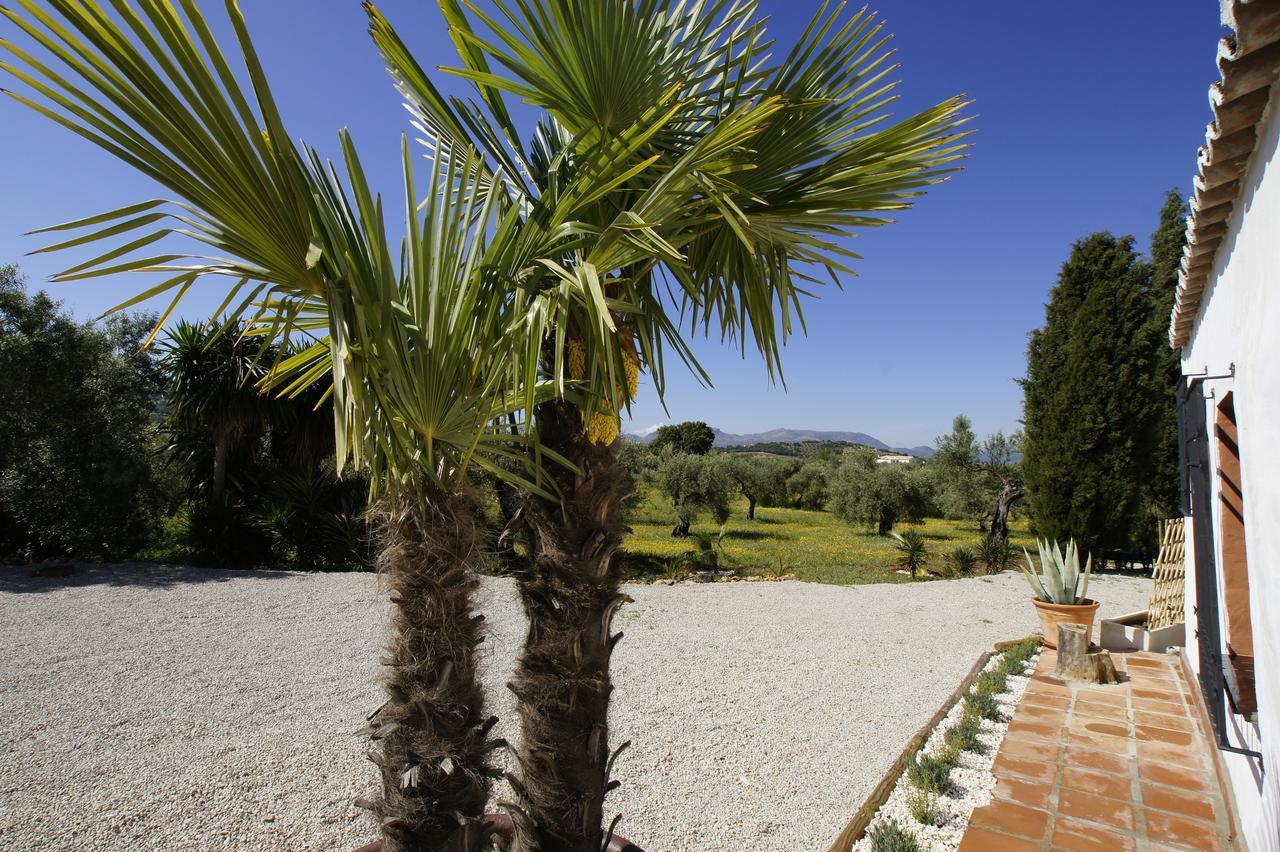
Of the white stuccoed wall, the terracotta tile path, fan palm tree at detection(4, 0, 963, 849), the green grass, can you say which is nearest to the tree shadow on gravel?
the green grass

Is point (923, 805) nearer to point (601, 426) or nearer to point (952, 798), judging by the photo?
point (952, 798)

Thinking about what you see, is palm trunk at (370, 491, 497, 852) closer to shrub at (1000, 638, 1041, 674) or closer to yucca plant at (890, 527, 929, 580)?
shrub at (1000, 638, 1041, 674)

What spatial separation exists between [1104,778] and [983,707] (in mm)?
1212

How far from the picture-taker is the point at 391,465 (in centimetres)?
204

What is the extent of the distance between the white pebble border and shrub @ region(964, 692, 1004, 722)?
0.17 ft

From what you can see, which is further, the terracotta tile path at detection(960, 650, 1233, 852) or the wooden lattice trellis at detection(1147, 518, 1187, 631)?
the wooden lattice trellis at detection(1147, 518, 1187, 631)

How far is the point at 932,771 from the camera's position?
3916mm

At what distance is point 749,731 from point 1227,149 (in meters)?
4.60

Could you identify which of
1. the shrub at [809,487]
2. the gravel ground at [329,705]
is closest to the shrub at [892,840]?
the gravel ground at [329,705]

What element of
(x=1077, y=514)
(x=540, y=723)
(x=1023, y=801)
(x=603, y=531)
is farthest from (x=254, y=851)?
(x=1077, y=514)

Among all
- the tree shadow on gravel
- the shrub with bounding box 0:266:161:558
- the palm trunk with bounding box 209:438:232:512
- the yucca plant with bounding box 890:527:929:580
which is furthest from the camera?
the yucca plant with bounding box 890:527:929:580

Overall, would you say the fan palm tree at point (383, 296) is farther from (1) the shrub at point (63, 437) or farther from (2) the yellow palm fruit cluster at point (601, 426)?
(1) the shrub at point (63, 437)

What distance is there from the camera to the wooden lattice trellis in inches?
269

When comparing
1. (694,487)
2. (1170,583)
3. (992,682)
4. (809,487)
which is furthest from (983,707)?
(809,487)
